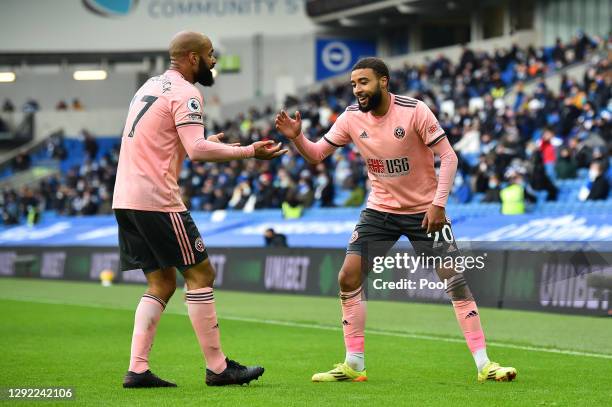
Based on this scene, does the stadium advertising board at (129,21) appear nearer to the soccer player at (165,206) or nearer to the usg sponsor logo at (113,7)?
the usg sponsor logo at (113,7)

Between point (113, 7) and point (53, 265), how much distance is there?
3173 centimetres

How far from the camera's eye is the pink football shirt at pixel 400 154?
8922 millimetres

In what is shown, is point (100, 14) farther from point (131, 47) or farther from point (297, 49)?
point (297, 49)

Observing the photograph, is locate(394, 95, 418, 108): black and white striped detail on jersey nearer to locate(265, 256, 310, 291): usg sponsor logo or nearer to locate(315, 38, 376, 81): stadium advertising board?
locate(265, 256, 310, 291): usg sponsor logo

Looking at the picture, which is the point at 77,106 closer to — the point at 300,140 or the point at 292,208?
the point at 292,208

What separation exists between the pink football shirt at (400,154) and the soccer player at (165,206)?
3.12ft

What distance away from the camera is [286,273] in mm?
24562

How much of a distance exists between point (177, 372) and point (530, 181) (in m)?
17.6

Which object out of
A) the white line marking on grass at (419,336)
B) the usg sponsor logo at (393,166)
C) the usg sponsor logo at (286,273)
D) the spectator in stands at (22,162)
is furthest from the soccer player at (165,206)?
the spectator in stands at (22,162)

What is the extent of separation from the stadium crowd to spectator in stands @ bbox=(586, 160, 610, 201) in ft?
0.07

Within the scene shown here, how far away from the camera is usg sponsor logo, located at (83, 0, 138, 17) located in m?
61.2

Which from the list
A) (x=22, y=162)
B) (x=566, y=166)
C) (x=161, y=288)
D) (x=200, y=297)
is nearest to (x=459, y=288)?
(x=200, y=297)

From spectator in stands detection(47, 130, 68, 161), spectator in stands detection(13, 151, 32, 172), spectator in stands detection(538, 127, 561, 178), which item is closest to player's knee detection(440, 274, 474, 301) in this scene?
spectator in stands detection(538, 127, 561, 178)

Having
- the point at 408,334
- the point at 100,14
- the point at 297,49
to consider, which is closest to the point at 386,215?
the point at 408,334
